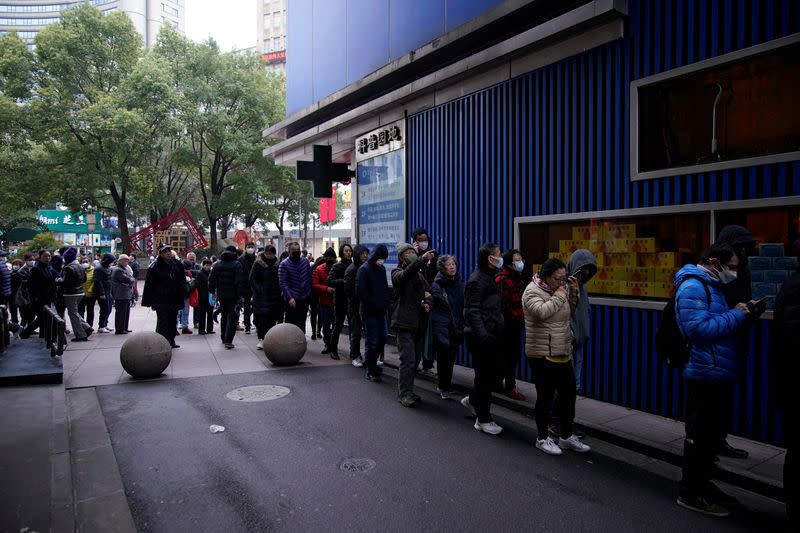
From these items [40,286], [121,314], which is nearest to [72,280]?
[40,286]

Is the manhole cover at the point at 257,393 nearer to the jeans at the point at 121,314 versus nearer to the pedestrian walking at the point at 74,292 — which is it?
the pedestrian walking at the point at 74,292

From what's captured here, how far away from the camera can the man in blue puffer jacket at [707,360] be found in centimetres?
387

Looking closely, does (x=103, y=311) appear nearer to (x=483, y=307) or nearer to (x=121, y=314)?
(x=121, y=314)

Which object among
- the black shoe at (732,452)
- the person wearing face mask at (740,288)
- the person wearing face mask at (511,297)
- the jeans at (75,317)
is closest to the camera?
the person wearing face mask at (740,288)

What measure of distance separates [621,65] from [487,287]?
330cm

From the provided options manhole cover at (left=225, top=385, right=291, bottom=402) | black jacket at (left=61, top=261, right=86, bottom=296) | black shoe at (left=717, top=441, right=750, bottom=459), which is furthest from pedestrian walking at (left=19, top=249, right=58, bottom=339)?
black shoe at (left=717, top=441, right=750, bottom=459)

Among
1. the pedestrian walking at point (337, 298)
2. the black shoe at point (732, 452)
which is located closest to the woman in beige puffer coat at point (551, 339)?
the black shoe at point (732, 452)

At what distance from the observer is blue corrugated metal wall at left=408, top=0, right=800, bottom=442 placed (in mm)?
5496

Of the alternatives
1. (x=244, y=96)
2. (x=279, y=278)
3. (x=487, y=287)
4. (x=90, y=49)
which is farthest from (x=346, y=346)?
(x=90, y=49)

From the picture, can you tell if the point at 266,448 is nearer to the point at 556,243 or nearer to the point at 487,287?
the point at 487,287

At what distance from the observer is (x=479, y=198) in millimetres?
9117

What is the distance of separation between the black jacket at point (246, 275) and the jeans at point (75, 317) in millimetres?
3713

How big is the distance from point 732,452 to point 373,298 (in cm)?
470

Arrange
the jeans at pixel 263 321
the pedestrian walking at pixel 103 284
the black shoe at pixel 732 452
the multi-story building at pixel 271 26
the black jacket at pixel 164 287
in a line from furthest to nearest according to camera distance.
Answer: the multi-story building at pixel 271 26
the pedestrian walking at pixel 103 284
the jeans at pixel 263 321
the black jacket at pixel 164 287
the black shoe at pixel 732 452
